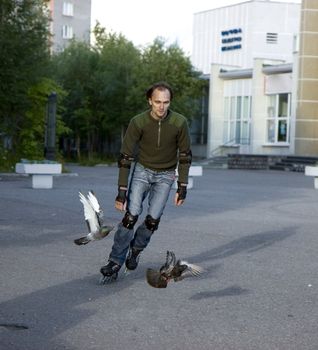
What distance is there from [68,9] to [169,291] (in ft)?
343

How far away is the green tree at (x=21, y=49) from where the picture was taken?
32.2 m

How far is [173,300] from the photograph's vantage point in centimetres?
800

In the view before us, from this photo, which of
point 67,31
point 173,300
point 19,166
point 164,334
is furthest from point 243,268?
point 67,31

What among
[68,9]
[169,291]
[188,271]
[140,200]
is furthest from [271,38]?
[188,271]

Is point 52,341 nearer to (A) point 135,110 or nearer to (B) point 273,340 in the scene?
(B) point 273,340

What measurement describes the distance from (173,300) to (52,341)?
1.89 m

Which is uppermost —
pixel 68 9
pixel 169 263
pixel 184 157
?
pixel 68 9

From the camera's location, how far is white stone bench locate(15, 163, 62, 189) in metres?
24.7

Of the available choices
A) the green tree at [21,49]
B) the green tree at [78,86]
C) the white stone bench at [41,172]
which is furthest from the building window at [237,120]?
the white stone bench at [41,172]

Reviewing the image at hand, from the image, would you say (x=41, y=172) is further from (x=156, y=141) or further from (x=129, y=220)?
(x=156, y=141)

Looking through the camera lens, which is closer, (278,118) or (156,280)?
(156,280)

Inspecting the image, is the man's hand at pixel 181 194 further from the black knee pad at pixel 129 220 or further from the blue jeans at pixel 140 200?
the black knee pad at pixel 129 220

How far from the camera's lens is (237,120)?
63.7 meters

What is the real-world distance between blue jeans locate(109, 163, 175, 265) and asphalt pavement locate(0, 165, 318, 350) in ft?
1.16
